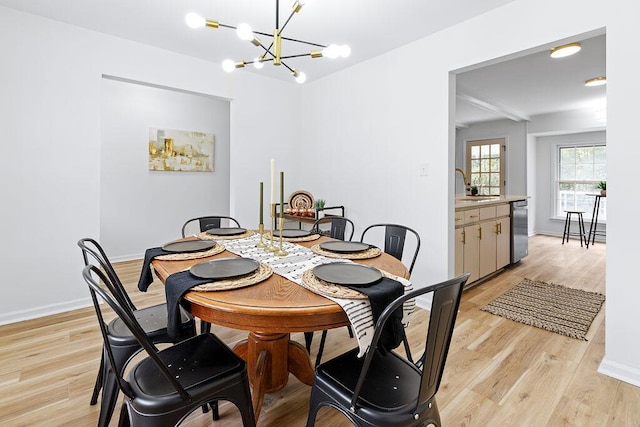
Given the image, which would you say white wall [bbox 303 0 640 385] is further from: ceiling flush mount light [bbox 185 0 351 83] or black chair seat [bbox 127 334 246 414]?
black chair seat [bbox 127 334 246 414]

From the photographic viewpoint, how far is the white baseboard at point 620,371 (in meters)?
1.89

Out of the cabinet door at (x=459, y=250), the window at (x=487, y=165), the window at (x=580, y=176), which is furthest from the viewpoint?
the window at (x=487, y=165)

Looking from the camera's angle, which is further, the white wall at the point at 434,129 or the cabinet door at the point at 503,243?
the cabinet door at the point at 503,243

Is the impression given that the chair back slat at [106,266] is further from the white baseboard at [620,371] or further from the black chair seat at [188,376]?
the white baseboard at [620,371]

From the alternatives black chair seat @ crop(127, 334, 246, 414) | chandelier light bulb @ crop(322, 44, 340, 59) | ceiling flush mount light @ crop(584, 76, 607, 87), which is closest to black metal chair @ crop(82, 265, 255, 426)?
black chair seat @ crop(127, 334, 246, 414)

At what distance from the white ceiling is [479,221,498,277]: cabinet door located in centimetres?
171

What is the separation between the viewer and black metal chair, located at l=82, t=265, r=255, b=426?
1.06 m

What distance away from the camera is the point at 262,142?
405cm

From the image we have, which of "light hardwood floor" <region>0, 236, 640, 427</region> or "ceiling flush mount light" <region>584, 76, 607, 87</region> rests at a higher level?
"ceiling flush mount light" <region>584, 76, 607, 87</region>

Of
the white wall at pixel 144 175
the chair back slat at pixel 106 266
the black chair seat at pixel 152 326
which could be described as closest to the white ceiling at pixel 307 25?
the white wall at pixel 144 175

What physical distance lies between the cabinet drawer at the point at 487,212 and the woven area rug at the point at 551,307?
0.78 metres

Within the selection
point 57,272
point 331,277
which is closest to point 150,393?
point 331,277

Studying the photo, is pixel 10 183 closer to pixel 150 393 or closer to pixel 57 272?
pixel 57 272

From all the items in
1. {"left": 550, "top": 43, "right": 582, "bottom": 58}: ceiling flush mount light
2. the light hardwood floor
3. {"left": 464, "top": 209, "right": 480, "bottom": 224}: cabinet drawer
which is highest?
{"left": 550, "top": 43, "right": 582, "bottom": 58}: ceiling flush mount light
